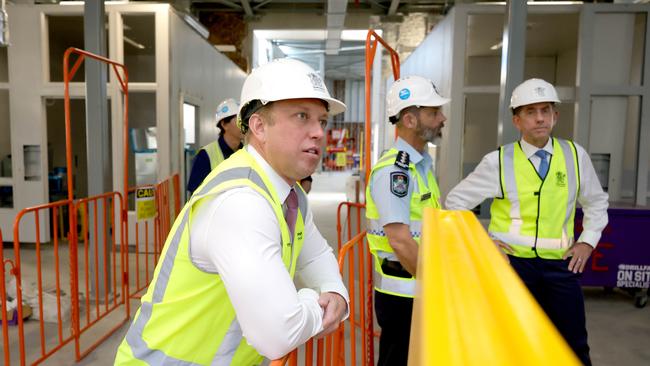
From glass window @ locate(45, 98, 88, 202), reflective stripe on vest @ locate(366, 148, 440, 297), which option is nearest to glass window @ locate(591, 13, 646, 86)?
reflective stripe on vest @ locate(366, 148, 440, 297)

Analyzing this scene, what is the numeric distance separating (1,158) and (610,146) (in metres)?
10.0

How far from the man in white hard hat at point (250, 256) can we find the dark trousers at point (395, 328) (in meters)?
1.08

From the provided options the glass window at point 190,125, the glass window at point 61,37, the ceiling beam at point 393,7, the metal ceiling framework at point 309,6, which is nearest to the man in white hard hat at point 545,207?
the glass window at point 190,125

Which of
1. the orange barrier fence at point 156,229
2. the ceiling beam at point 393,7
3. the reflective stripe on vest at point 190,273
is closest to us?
the reflective stripe on vest at point 190,273

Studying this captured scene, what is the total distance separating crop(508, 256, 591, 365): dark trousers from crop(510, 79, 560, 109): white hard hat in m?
1.00

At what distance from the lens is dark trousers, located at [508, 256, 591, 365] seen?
2801 millimetres

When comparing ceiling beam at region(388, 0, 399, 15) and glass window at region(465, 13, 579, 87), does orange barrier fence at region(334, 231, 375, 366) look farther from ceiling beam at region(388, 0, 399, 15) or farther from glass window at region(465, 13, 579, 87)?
ceiling beam at region(388, 0, 399, 15)

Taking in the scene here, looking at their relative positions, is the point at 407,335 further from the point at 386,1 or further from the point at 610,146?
the point at 386,1

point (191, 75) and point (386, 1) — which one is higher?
point (386, 1)

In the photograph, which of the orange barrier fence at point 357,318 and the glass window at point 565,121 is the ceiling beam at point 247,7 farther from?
the orange barrier fence at point 357,318

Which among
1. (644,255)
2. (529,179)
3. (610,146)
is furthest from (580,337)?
(610,146)

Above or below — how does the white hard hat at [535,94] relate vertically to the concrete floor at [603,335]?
above

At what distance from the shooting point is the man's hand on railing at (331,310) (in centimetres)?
146

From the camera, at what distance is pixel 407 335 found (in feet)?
8.61
